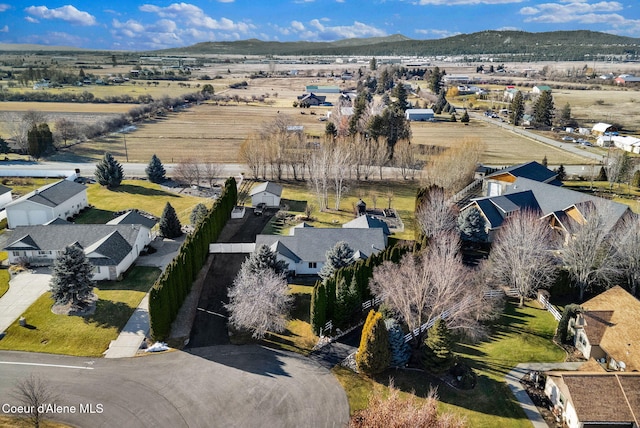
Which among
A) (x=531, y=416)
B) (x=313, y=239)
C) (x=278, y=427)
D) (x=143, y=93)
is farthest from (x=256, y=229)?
(x=143, y=93)

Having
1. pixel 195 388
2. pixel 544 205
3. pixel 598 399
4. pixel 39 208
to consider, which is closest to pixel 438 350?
pixel 598 399

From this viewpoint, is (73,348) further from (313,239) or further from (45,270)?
(313,239)

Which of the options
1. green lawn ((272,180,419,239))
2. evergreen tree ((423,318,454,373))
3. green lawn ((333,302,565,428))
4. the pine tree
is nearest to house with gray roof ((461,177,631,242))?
green lawn ((272,180,419,239))

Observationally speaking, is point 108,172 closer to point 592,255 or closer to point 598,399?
point 592,255

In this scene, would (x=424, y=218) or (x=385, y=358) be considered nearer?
(x=385, y=358)

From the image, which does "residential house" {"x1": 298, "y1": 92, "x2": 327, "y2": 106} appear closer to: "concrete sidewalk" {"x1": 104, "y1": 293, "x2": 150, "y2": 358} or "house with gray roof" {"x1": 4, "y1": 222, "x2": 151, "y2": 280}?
"house with gray roof" {"x1": 4, "y1": 222, "x2": 151, "y2": 280}

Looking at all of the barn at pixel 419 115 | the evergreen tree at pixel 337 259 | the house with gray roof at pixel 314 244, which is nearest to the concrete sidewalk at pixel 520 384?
the evergreen tree at pixel 337 259
